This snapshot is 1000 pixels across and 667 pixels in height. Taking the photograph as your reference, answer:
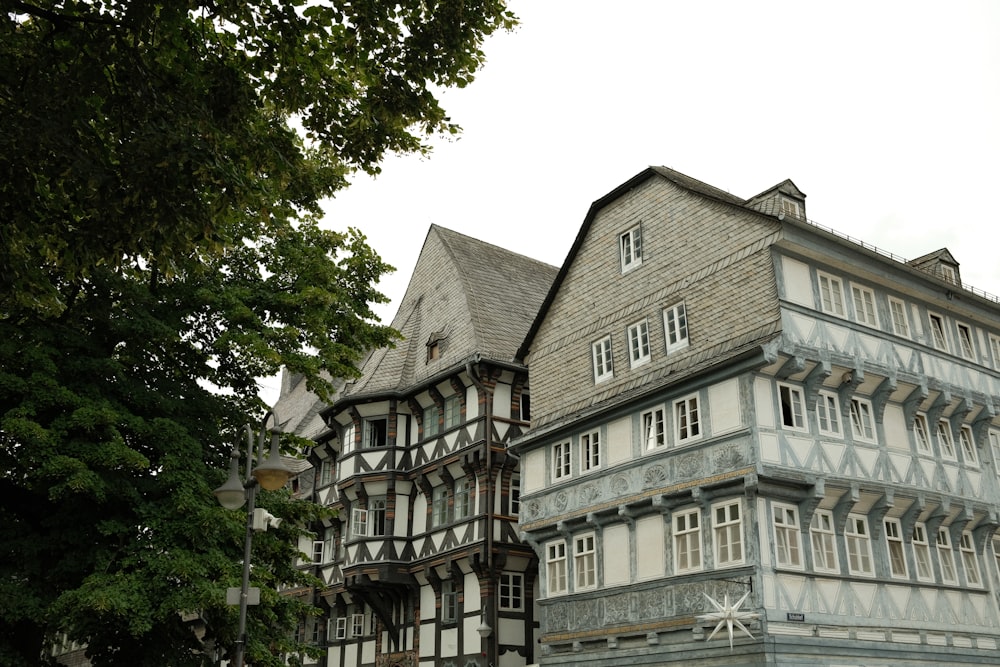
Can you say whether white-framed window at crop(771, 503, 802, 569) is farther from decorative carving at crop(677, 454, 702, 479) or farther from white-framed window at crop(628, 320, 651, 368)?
white-framed window at crop(628, 320, 651, 368)

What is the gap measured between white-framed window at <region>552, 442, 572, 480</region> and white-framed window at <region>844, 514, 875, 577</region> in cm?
728

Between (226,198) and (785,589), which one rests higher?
(226,198)

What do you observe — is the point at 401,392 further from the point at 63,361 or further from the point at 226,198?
the point at 226,198

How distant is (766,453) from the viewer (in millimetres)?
19484

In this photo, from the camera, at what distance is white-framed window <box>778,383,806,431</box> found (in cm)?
2027

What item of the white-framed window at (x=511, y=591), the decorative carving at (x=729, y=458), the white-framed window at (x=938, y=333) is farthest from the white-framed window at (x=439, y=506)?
the white-framed window at (x=938, y=333)

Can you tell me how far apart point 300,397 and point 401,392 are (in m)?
17.7

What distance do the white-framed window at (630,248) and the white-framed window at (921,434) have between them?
7.78m

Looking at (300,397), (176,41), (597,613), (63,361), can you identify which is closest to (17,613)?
(63,361)

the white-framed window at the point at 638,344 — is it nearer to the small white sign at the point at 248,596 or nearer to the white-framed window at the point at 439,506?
the white-framed window at the point at 439,506

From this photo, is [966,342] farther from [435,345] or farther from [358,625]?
[358,625]

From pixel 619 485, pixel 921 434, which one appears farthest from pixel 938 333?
pixel 619 485

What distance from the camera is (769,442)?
19.7 m

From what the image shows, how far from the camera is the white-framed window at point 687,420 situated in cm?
2122
